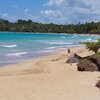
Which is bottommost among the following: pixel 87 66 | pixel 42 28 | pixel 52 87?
pixel 42 28

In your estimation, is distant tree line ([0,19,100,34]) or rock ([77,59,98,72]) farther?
distant tree line ([0,19,100,34])

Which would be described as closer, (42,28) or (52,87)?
(52,87)

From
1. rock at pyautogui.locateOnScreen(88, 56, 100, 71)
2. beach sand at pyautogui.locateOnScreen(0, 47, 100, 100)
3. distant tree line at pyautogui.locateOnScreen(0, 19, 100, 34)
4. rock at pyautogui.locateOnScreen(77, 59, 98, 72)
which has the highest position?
rock at pyautogui.locateOnScreen(88, 56, 100, 71)

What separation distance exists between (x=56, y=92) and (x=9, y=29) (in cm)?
18101

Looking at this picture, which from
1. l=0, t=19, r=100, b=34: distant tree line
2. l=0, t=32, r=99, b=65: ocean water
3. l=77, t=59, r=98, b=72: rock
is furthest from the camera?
l=0, t=19, r=100, b=34: distant tree line

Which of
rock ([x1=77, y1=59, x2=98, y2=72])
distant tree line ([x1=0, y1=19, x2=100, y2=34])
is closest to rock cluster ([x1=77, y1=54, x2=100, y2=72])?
rock ([x1=77, y1=59, x2=98, y2=72])

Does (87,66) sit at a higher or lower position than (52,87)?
higher

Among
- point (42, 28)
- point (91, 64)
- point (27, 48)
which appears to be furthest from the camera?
point (42, 28)

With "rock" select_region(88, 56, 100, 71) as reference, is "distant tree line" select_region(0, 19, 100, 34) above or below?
below

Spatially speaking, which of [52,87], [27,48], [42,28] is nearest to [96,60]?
[52,87]

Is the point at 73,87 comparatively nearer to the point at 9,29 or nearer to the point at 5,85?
the point at 5,85

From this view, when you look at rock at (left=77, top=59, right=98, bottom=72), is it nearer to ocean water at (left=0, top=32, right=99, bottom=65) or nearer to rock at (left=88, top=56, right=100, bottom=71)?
rock at (left=88, top=56, right=100, bottom=71)

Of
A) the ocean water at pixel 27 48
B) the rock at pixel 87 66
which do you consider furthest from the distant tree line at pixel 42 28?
the rock at pixel 87 66

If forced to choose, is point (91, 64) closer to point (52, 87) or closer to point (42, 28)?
point (52, 87)
